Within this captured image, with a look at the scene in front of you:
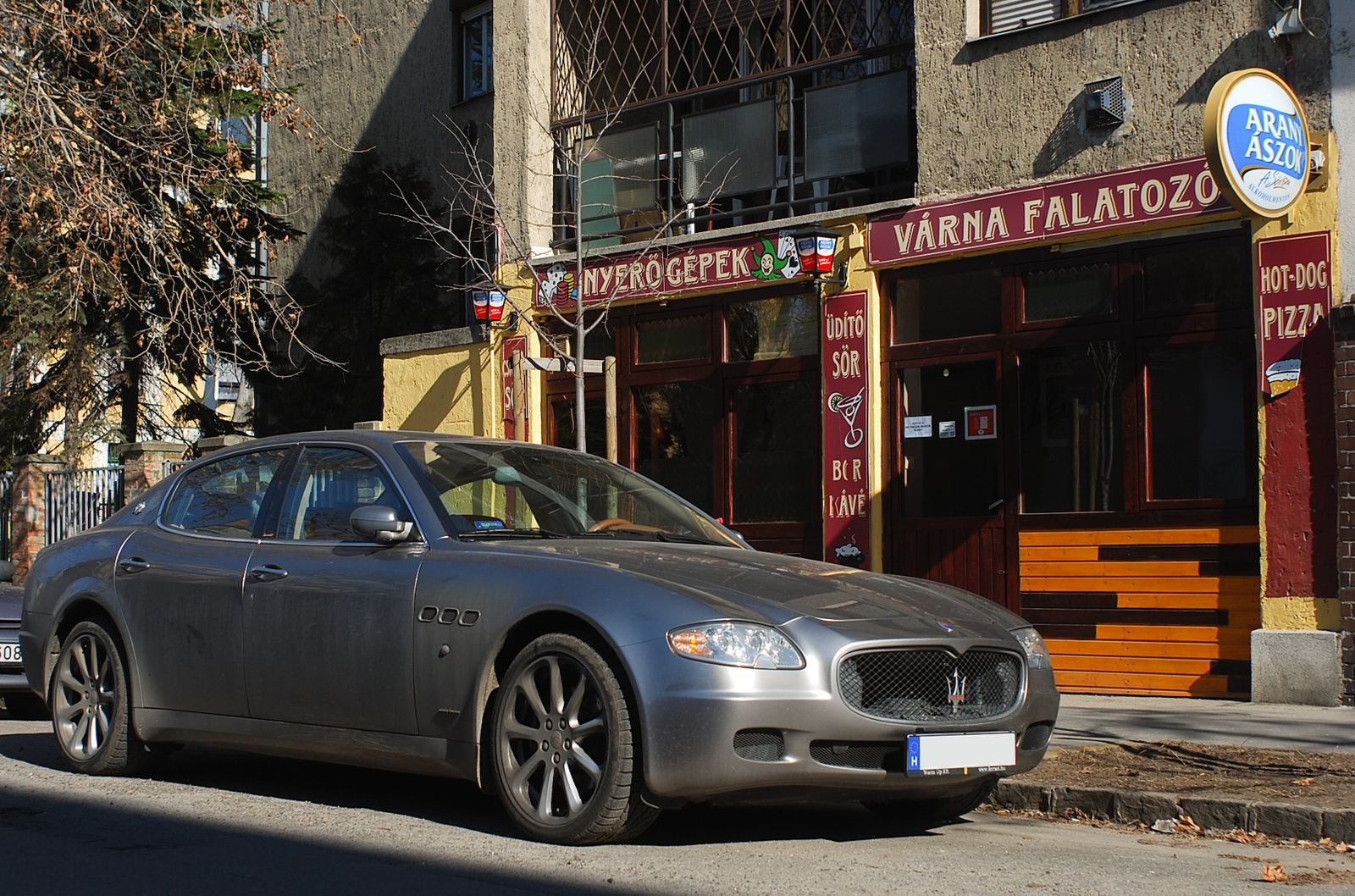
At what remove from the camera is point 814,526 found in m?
13.4

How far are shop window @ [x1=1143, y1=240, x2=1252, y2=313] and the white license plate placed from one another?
6.35 metres

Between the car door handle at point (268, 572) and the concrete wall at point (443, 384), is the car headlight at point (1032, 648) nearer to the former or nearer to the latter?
the car door handle at point (268, 572)

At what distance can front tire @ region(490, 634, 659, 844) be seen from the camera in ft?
17.0

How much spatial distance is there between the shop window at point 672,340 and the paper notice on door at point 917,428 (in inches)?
93.5

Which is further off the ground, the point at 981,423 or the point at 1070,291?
the point at 1070,291

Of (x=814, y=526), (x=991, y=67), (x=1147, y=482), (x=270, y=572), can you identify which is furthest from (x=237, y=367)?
(x=270, y=572)

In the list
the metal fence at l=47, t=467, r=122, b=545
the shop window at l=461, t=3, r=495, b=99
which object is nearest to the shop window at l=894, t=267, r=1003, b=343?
the shop window at l=461, t=3, r=495, b=99

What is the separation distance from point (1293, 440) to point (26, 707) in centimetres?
909

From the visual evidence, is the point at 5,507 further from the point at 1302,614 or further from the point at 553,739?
the point at 553,739

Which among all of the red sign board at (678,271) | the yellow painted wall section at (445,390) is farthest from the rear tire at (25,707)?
the yellow painted wall section at (445,390)

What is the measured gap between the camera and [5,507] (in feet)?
69.6

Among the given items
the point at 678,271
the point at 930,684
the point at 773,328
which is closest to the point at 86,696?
the point at 930,684

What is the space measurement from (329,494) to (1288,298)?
7002mm

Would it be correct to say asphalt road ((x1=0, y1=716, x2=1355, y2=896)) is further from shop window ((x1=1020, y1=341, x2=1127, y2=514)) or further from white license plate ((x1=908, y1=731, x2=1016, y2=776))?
shop window ((x1=1020, y1=341, x2=1127, y2=514))
